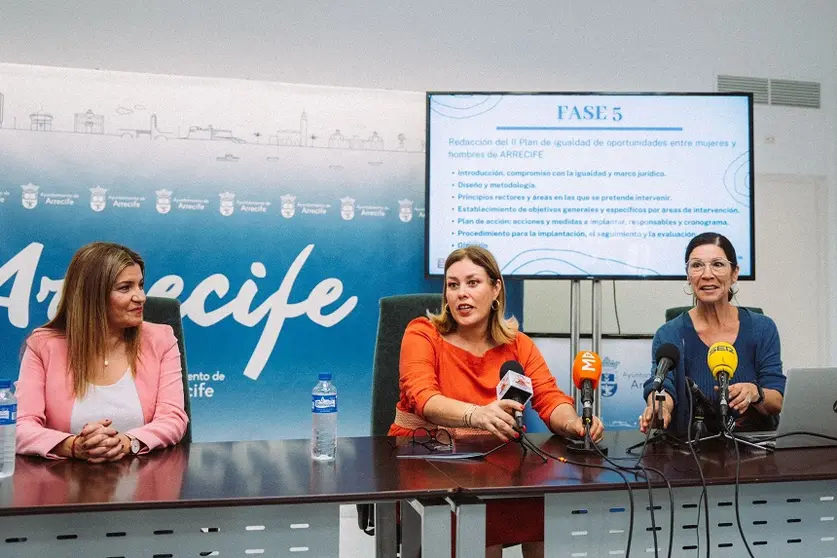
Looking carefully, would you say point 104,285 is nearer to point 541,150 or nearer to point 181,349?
point 181,349

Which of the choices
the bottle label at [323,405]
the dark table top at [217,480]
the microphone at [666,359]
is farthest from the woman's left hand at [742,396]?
the bottle label at [323,405]

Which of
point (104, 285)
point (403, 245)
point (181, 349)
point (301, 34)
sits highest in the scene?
point (301, 34)

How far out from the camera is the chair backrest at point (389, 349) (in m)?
2.49

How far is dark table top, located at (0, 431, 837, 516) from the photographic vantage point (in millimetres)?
1408

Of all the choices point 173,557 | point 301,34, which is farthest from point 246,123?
point 173,557

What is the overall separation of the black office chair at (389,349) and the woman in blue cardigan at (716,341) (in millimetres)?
796

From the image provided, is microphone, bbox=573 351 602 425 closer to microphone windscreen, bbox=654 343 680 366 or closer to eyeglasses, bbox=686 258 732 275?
microphone windscreen, bbox=654 343 680 366

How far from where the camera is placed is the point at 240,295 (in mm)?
3301

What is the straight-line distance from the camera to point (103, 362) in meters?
2.07

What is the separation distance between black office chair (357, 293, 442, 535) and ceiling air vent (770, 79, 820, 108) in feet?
8.70

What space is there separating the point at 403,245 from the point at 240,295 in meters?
0.78

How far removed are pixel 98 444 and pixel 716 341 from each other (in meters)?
1.82

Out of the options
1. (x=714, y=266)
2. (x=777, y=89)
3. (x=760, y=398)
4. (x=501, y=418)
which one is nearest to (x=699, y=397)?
(x=760, y=398)

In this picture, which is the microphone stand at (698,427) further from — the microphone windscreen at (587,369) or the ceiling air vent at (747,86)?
the ceiling air vent at (747,86)
